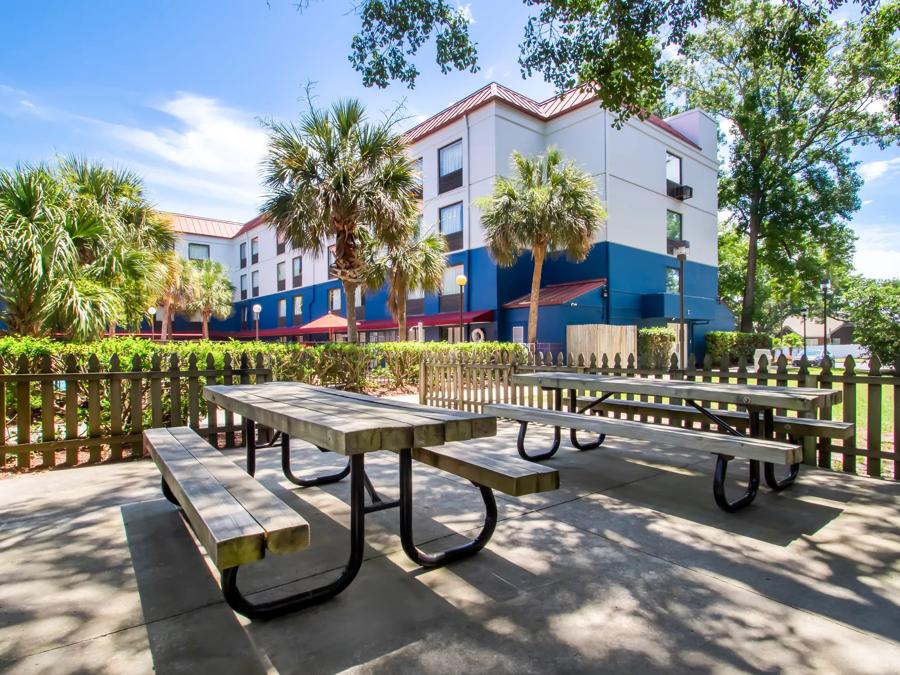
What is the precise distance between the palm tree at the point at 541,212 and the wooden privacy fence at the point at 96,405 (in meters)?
12.6

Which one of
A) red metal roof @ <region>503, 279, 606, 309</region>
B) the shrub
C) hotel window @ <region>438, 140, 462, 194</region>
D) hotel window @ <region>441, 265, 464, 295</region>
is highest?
hotel window @ <region>438, 140, 462, 194</region>


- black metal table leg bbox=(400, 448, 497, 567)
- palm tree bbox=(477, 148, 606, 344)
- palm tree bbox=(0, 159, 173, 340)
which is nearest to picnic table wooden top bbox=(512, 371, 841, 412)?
black metal table leg bbox=(400, 448, 497, 567)

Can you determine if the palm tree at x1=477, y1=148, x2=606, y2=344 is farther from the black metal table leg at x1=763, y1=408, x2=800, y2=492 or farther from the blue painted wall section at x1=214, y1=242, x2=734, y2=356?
the black metal table leg at x1=763, y1=408, x2=800, y2=492

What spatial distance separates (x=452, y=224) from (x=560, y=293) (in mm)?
6488

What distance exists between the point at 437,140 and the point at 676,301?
13731 mm

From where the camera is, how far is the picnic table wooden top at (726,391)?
12.0 feet

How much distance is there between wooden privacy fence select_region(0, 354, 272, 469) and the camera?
4789 millimetres

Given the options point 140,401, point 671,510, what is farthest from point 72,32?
point 671,510

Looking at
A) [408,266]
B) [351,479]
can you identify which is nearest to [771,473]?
[351,479]

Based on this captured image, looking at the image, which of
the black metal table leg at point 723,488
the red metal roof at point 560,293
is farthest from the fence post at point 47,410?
the red metal roof at point 560,293

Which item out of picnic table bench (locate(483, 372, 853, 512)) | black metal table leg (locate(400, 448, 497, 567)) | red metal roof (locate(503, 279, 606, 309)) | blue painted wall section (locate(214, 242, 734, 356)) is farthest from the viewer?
blue painted wall section (locate(214, 242, 734, 356))

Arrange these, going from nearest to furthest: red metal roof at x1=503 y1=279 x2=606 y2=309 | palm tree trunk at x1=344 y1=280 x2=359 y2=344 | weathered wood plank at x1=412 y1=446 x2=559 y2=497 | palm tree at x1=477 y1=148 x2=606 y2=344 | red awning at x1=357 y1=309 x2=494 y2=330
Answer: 1. weathered wood plank at x1=412 y1=446 x2=559 y2=497
2. palm tree trunk at x1=344 y1=280 x2=359 y2=344
3. palm tree at x1=477 y1=148 x2=606 y2=344
4. red metal roof at x1=503 y1=279 x2=606 y2=309
5. red awning at x1=357 y1=309 x2=494 y2=330

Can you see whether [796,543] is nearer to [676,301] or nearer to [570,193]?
[570,193]

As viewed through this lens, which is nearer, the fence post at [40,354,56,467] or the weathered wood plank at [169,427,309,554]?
the weathered wood plank at [169,427,309,554]
